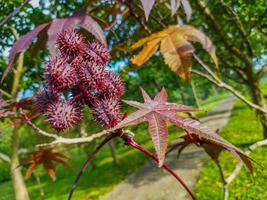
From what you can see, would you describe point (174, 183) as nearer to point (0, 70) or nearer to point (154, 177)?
point (154, 177)

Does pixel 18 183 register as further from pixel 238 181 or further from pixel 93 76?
pixel 238 181

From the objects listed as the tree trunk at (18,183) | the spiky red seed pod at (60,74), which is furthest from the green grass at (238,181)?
the spiky red seed pod at (60,74)

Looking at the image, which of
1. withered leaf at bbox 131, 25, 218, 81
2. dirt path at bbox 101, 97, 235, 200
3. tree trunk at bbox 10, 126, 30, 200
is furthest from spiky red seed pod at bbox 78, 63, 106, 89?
dirt path at bbox 101, 97, 235, 200

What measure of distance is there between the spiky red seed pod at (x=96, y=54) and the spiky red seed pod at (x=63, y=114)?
15 cm

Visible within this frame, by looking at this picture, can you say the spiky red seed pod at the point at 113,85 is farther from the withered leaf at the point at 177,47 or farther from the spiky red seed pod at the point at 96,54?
the withered leaf at the point at 177,47

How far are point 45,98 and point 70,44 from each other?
18 centimetres

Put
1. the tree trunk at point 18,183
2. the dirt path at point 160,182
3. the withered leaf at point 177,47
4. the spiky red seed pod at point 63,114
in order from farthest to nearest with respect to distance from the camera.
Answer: the dirt path at point 160,182, the tree trunk at point 18,183, the withered leaf at point 177,47, the spiky red seed pod at point 63,114

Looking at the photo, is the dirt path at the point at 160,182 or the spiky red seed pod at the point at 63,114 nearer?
the spiky red seed pod at the point at 63,114

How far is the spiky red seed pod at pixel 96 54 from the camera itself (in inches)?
51.3

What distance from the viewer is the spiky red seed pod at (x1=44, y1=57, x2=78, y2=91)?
1227 millimetres

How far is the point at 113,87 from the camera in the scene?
129 centimetres

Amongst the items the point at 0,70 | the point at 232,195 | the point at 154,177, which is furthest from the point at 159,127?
the point at 154,177

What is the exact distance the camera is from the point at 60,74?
1.22m

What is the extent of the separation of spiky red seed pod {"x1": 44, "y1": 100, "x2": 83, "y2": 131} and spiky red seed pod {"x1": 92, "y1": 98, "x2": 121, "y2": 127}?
0.16ft
